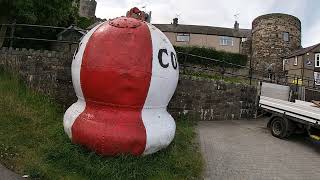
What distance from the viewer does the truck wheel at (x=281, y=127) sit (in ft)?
38.9

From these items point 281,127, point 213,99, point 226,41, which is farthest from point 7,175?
point 226,41

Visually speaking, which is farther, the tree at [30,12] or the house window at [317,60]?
the house window at [317,60]

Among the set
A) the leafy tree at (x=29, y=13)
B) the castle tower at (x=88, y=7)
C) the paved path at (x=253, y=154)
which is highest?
the castle tower at (x=88, y=7)

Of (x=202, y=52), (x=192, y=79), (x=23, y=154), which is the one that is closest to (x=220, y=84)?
(x=192, y=79)

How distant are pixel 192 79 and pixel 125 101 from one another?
19.7 ft

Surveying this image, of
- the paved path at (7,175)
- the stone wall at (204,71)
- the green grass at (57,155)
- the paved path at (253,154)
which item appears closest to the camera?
the paved path at (7,175)

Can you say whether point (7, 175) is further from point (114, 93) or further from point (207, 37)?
point (207, 37)

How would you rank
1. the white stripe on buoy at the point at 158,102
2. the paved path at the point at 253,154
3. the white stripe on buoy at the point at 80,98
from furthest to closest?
the paved path at the point at 253,154
the white stripe on buoy at the point at 80,98
the white stripe on buoy at the point at 158,102

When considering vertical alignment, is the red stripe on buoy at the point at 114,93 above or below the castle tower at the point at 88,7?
below

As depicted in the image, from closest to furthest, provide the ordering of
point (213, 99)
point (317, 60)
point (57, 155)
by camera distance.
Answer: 1. point (57, 155)
2. point (213, 99)
3. point (317, 60)

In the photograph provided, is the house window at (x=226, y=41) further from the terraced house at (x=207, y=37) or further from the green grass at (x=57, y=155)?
the green grass at (x=57, y=155)

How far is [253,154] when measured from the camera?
994 centimetres

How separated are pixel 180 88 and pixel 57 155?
604cm

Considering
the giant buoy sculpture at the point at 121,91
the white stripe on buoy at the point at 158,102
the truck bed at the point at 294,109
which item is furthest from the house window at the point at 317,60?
the giant buoy sculpture at the point at 121,91
